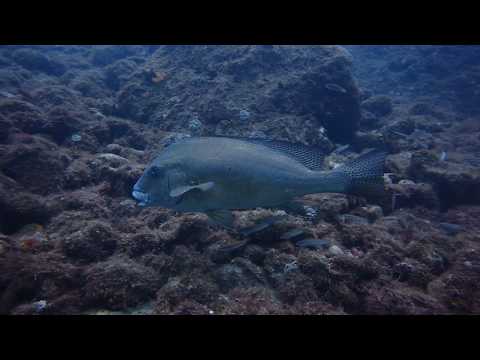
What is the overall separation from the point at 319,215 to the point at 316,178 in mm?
1384

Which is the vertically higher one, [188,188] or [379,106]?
[188,188]

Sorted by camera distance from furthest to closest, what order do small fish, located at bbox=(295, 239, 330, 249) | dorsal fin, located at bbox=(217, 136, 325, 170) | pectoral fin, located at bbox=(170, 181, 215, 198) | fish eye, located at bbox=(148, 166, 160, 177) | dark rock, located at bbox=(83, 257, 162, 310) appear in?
1. dorsal fin, located at bbox=(217, 136, 325, 170)
2. small fish, located at bbox=(295, 239, 330, 249)
3. fish eye, located at bbox=(148, 166, 160, 177)
4. pectoral fin, located at bbox=(170, 181, 215, 198)
5. dark rock, located at bbox=(83, 257, 162, 310)

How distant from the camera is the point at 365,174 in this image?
4551 mm

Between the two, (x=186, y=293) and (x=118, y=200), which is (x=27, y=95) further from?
(x=186, y=293)

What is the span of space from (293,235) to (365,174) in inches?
59.5

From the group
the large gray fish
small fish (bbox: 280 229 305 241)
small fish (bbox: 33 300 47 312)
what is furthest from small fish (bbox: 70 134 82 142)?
small fish (bbox: 280 229 305 241)

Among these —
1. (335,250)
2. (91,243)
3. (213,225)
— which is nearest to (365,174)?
(335,250)

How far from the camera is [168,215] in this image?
5371 mm

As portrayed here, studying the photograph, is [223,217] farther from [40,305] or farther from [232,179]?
[40,305]

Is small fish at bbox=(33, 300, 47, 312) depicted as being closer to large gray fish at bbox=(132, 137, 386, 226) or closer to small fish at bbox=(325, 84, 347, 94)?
large gray fish at bbox=(132, 137, 386, 226)

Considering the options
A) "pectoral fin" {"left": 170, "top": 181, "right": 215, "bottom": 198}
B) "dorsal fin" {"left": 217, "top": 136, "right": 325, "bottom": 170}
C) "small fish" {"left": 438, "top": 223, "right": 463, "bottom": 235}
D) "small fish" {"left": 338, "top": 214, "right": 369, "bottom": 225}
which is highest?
"dorsal fin" {"left": 217, "top": 136, "right": 325, "bottom": 170}

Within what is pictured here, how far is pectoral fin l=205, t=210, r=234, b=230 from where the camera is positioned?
4.20m
